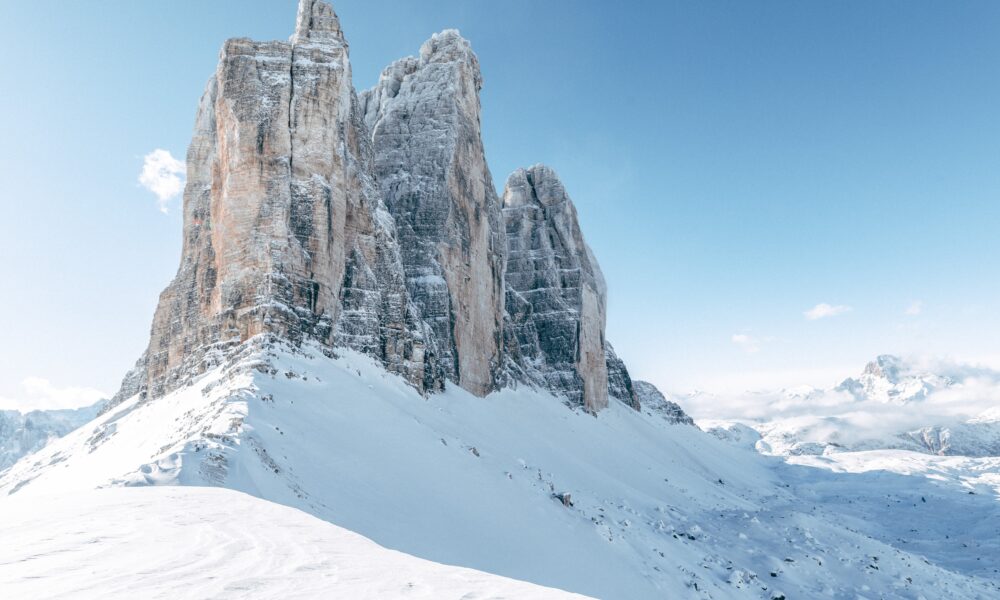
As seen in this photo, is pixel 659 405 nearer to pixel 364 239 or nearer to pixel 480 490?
pixel 364 239

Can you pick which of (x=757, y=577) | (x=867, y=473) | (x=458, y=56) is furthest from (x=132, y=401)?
(x=867, y=473)

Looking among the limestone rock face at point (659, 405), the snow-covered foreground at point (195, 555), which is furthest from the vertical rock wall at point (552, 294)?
the snow-covered foreground at point (195, 555)

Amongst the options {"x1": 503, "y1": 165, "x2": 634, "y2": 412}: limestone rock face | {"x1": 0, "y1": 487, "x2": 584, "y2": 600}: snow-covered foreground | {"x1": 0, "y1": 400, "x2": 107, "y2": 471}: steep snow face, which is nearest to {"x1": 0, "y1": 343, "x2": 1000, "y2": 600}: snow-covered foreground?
{"x1": 0, "y1": 487, "x2": 584, "y2": 600}: snow-covered foreground

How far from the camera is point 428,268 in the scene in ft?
153

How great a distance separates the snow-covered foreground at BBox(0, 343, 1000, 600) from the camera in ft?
47.1

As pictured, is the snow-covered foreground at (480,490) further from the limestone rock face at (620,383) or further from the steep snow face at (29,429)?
the steep snow face at (29,429)

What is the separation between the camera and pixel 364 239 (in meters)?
36.1

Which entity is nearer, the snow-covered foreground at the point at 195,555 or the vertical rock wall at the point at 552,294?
the snow-covered foreground at the point at 195,555

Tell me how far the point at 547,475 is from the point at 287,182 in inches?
895

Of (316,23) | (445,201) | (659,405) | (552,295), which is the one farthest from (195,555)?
(659,405)

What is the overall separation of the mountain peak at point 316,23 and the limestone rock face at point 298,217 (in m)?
0.07

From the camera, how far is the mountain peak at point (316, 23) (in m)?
35.1

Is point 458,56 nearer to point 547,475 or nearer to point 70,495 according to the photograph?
point 547,475

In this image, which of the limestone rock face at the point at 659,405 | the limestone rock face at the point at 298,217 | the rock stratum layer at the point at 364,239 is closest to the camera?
the limestone rock face at the point at 298,217
